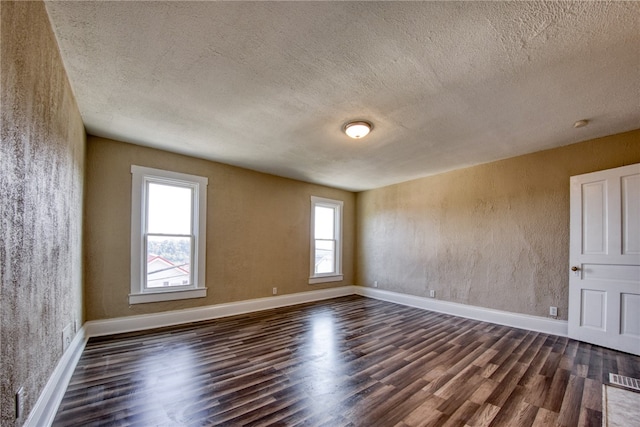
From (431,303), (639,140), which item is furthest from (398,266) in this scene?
(639,140)

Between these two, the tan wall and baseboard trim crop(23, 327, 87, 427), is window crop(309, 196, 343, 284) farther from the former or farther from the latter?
baseboard trim crop(23, 327, 87, 427)

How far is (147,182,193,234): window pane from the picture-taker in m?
4.11

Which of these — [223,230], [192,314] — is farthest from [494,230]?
[192,314]

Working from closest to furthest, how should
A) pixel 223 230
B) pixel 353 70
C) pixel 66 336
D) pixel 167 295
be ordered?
pixel 353 70
pixel 66 336
pixel 167 295
pixel 223 230

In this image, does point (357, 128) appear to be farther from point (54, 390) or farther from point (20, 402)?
point (54, 390)

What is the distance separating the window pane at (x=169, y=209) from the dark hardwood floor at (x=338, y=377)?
1460 millimetres

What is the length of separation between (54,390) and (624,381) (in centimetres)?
474

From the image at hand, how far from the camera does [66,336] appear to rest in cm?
251

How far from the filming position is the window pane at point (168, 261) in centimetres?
404

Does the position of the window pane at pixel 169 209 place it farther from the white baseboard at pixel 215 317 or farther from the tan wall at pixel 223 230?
the white baseboard at pixel 215 317

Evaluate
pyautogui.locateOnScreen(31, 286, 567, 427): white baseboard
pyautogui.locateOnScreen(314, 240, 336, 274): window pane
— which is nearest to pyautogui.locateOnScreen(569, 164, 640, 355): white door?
pyautogui.locateOnScreen(31, 286, 567, 427): white baseboard

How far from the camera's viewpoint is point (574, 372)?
2.70m

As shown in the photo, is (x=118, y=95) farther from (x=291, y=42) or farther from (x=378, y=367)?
(x=378, y=367)

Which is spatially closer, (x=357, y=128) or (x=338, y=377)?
(x=338, y=377)
